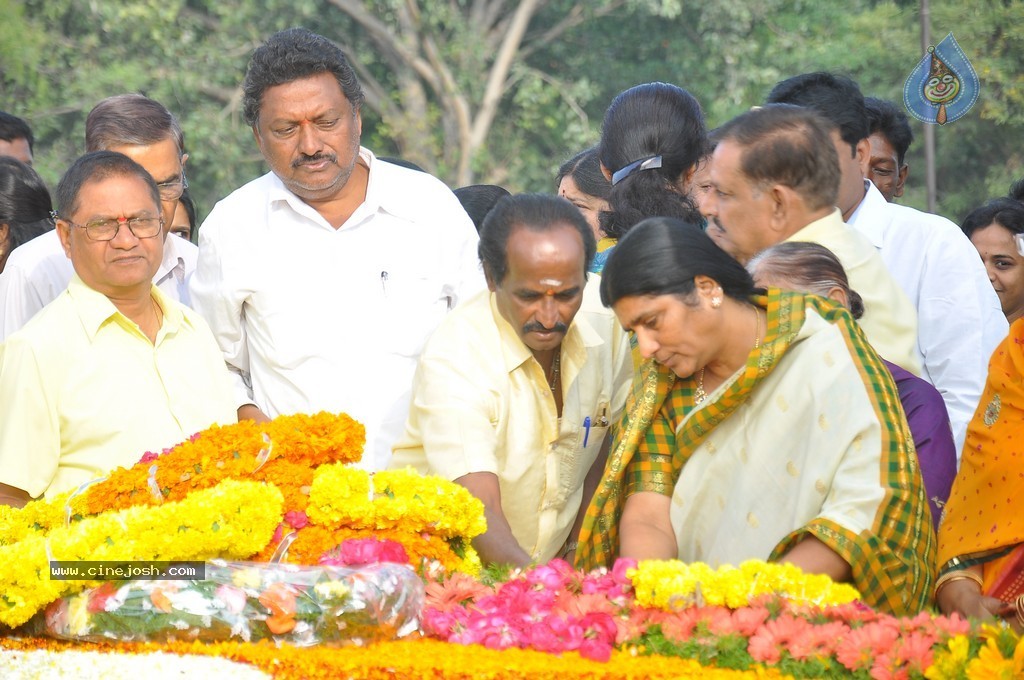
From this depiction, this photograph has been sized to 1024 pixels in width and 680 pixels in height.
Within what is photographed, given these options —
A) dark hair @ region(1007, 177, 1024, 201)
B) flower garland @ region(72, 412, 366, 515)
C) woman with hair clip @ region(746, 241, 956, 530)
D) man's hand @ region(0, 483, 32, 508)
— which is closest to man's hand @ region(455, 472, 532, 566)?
flower garland @ region(72, 412, 366, 515)

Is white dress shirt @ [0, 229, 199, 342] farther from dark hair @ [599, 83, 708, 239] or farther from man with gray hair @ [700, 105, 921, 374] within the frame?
man with gray hair @ [700, 105, 921, 374]

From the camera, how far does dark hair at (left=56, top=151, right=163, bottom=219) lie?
12.5ft

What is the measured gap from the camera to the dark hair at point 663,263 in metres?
3.11

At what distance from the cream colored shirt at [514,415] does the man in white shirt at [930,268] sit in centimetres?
133

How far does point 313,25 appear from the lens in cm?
1850

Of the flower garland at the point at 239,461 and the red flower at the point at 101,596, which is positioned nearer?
the red flower at the point at 101,596

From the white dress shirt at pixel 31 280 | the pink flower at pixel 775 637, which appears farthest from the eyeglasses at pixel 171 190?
the pink flower at pixel 775 637

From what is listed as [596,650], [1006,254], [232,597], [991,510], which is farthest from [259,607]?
[1006,254]

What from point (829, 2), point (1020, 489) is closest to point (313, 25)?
point (829, 2)

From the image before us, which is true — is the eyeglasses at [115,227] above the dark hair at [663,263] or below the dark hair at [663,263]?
above

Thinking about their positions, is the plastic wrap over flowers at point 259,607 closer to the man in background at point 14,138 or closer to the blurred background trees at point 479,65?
the man in background at point 14,138

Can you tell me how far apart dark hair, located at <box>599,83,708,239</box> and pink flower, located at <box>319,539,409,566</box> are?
56.7 inches

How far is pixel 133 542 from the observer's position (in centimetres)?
288

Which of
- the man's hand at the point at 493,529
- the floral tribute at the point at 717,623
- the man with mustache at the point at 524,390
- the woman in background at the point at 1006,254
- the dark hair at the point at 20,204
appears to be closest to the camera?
the floral tribute at the point at 717,623
